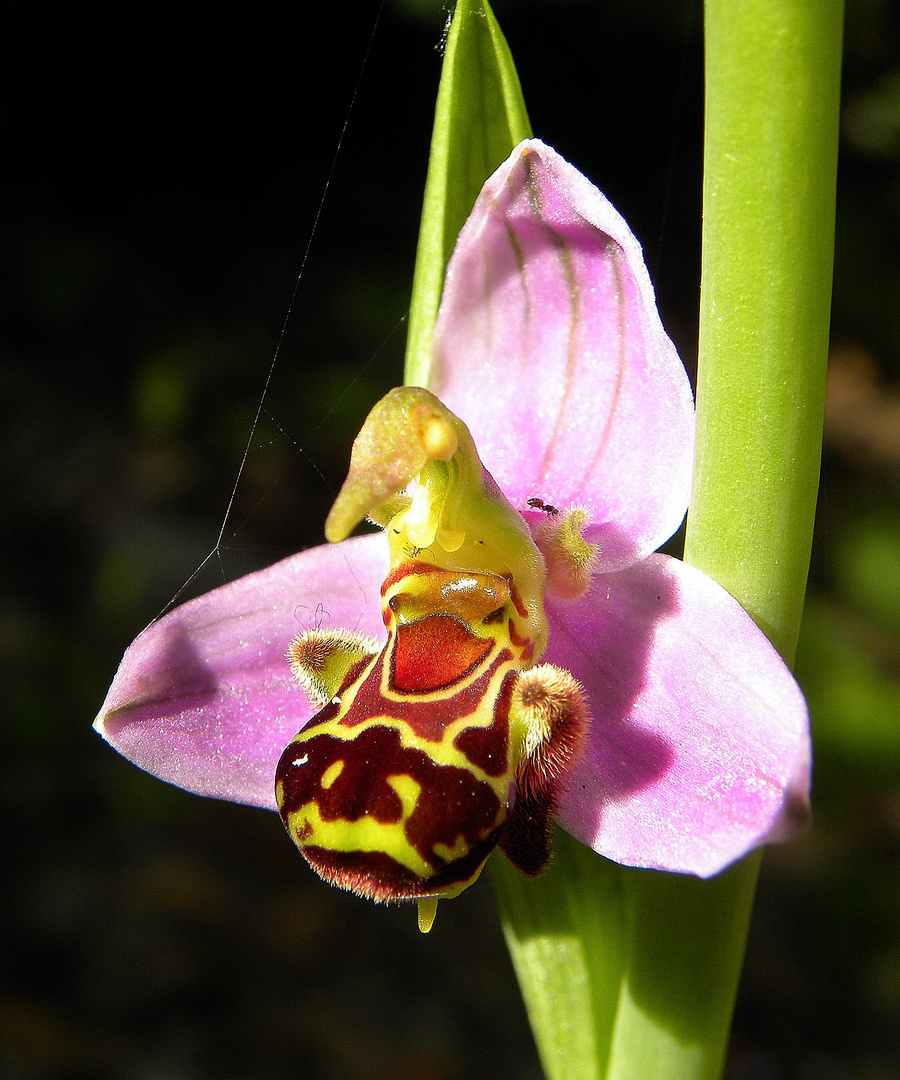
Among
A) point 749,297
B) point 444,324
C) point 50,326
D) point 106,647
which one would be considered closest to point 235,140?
point 50,326

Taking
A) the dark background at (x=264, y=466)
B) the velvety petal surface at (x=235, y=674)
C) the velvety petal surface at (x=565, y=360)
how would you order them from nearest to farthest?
the velvety petal surface at (x=565, y=360) → the velvety petal surface at (x=235, y=674) → the dark background at (x=264, y=466)

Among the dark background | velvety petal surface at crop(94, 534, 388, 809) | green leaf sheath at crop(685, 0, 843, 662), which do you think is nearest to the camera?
green leaf sheath at crop(685, 0, 843, 662)

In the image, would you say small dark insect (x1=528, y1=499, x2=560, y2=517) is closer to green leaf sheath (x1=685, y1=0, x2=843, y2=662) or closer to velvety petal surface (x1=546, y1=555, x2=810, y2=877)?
velvety petal surface (x1=546, y1=555, x2=810, y2=877)

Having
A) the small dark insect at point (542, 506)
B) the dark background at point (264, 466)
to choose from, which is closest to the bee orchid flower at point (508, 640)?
the small dark insect at point (542, 506)

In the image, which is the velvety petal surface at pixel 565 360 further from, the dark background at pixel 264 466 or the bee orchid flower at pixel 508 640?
the dark background at pixel 264 466

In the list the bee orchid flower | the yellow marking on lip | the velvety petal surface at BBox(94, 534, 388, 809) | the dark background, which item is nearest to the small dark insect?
the bee orchid flower

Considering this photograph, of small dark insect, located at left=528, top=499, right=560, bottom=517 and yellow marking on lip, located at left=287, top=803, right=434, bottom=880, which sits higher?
small dark insect, located at left=528, top=499, right=560, bottom=517
